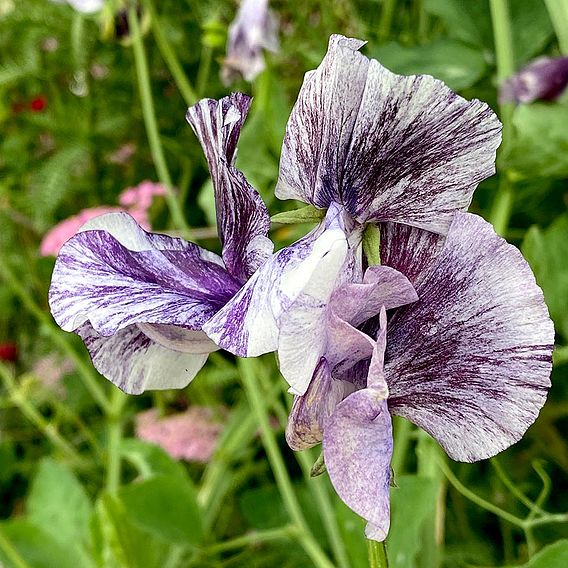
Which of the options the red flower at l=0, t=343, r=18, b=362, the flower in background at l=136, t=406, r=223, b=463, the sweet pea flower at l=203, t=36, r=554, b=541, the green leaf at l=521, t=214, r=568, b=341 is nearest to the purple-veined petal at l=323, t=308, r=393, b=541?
the sweet pea flower at l=203, t=36, r=554, b=541

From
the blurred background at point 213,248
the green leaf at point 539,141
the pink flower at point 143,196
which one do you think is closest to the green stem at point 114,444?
the blurred background at point 213,248

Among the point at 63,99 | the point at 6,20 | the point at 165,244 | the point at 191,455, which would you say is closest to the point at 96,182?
the point at 63,99

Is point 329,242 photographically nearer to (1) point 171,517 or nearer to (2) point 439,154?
(2) point 439,154

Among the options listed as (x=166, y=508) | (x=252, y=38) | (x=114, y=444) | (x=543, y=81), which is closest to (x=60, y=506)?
(x=114, y=444)

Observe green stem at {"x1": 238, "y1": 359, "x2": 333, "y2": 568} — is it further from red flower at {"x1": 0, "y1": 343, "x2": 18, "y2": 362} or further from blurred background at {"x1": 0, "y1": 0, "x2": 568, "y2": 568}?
red flower at {"x1": 0, "y1": 343, "x2": 18, "y2": 362}

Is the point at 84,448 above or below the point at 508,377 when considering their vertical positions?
below

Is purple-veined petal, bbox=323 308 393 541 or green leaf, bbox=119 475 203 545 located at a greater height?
Answer: purple-veined petal, bbox=323 308 393 541

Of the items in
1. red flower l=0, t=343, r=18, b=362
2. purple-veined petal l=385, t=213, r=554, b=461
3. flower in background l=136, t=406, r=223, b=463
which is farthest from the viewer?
red flower l=0, t=343, r=18, b=362
